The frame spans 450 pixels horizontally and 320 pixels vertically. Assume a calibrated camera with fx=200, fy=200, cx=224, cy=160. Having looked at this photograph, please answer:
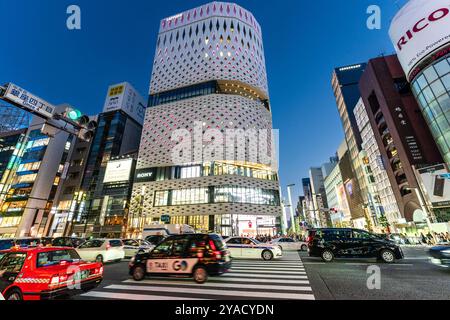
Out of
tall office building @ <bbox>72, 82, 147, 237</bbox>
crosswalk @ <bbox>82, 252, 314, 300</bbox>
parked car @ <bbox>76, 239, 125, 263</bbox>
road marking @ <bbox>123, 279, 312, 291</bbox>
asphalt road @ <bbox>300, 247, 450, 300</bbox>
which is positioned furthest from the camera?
tall office building @ <bbox>72, 82, 147, 237</bbox>

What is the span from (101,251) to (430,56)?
166ft

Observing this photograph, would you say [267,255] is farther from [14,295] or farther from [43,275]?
[14,295]

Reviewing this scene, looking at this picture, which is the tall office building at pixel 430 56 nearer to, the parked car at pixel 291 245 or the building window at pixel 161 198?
the parked car at pixel 291 245

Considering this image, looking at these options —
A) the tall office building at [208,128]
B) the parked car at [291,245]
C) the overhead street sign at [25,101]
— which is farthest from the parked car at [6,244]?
the tall office building at [208,128]

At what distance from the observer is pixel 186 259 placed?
25.3 feet

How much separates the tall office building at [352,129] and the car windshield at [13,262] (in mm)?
69475

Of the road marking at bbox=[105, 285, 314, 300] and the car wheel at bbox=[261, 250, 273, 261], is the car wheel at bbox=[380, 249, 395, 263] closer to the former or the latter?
the car wheel at bbox=[261, 250, 273, 261]

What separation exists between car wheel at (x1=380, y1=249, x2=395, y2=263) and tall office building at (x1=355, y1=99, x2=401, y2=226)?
46.2 m

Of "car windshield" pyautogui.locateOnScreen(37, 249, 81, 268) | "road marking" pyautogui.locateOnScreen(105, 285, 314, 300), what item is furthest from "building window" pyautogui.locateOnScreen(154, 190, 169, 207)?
"car windshield" pyautogui.locateOnScreen(37, 249, 81, 268)

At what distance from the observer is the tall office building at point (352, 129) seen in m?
64.9

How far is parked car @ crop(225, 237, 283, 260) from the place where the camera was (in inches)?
569

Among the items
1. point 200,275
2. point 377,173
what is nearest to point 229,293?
point 200,275

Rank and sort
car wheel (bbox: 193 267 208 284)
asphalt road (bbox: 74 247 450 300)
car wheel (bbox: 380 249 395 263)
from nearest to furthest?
1. asphalt road (bbox: 74 247 450 300)
2. car wheel (bbox: 193 267 208 284)
3. car wheel (bbox: 380 249 395 263)

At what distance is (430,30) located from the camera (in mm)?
31453
